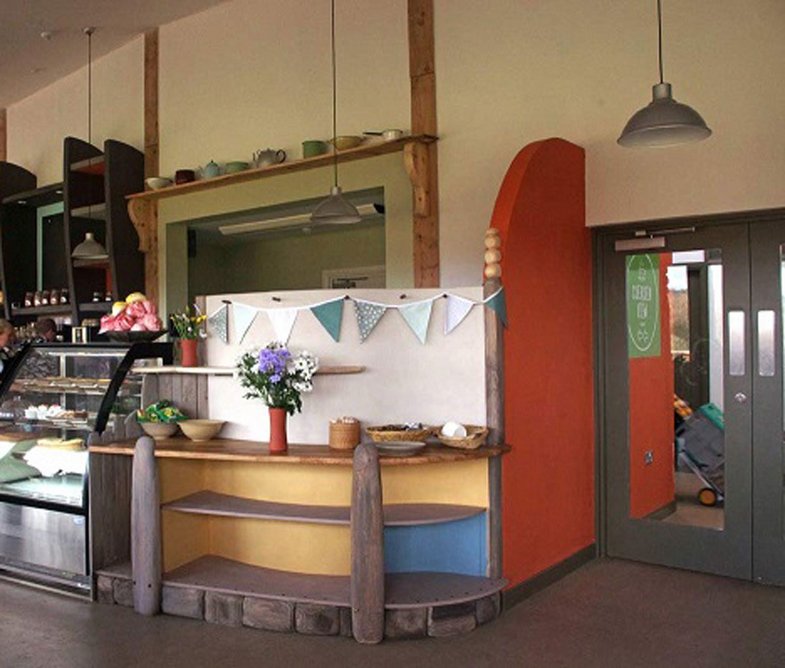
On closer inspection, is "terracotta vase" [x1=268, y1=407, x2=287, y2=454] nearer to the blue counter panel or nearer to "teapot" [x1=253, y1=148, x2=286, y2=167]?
the blue counter panel

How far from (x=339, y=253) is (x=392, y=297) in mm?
5402

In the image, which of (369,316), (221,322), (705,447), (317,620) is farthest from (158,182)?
(705,447)

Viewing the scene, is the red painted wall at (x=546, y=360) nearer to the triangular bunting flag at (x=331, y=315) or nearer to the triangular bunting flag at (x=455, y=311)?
the triangular bunting flag at (x=455, y=311)

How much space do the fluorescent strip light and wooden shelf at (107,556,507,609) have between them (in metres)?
3.56

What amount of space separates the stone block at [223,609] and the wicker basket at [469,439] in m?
1.26

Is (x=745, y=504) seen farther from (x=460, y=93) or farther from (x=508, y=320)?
(x=460, y=93)

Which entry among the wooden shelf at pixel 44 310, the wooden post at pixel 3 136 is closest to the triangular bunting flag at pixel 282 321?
the wooden shelf at pixel 44 310

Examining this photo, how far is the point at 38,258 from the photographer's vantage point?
30.5 feet

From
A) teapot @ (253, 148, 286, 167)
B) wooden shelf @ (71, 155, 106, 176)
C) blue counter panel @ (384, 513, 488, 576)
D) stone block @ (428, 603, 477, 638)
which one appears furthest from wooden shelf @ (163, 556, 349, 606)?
wooden shelf @ (71, 155, 106, 176)

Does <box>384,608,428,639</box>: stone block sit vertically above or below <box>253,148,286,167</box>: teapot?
below

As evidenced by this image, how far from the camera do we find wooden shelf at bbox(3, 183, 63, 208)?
27.2 ft

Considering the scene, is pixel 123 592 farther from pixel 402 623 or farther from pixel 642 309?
pixel 642 309

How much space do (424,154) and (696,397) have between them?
2.40 m

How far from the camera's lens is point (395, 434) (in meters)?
3.98
